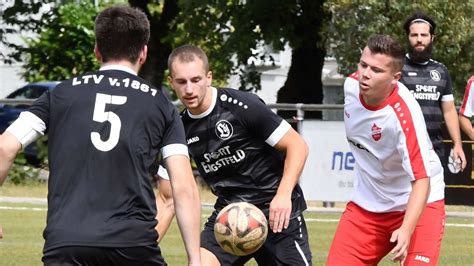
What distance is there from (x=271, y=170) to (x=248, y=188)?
0.61ft

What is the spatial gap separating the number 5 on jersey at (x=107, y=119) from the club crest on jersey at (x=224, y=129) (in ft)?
7.61

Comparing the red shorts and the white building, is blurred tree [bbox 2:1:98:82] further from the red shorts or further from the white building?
the red shorts

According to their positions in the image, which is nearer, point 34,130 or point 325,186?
point 34,130

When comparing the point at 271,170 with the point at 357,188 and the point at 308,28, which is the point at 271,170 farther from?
the point at 308,28

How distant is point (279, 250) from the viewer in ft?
24.8

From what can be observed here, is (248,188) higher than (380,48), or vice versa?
(380,48)

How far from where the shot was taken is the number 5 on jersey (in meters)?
5.13

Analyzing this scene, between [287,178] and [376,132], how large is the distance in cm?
71

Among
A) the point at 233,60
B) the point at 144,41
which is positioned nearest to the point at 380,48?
the point at 144,41

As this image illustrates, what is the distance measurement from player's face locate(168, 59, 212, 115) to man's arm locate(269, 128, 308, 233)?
575mm

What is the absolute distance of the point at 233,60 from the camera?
2730 cm

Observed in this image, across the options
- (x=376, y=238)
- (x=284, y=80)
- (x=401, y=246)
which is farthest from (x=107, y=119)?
(x=284, y=80)

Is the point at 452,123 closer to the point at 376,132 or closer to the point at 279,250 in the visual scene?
the point at 376,132

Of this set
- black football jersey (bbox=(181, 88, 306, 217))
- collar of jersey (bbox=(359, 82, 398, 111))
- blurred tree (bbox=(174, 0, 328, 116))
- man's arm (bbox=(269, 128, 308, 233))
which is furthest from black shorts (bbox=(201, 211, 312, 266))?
blurred tree (bbox=(174, 0, 328, 116))
